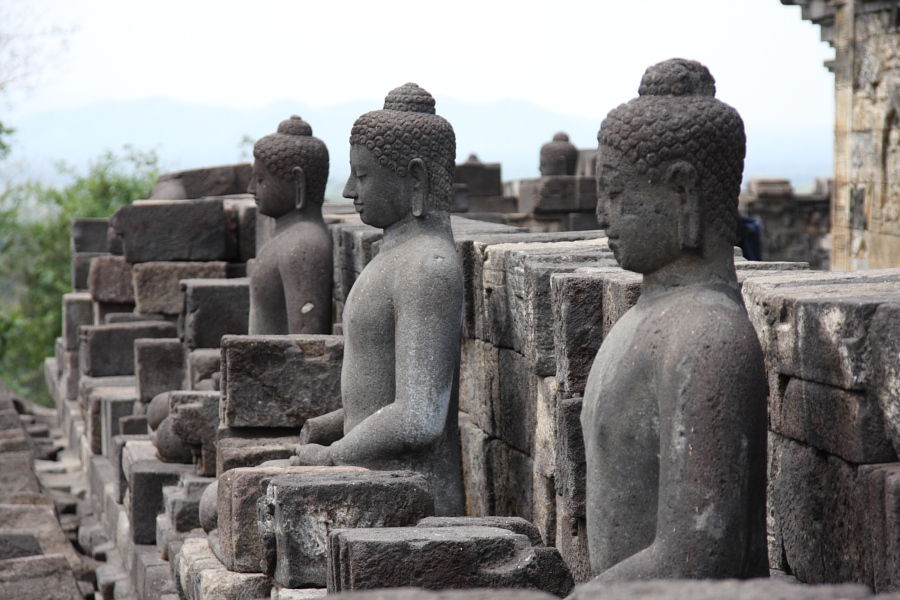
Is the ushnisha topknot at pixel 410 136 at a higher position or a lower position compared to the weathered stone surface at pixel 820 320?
higher

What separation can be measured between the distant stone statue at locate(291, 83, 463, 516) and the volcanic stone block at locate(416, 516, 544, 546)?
68 cm

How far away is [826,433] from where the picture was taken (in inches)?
100

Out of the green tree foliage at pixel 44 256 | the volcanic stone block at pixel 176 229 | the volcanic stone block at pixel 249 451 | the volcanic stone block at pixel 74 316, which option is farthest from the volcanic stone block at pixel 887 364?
the green tree foliage at pixel 44 256

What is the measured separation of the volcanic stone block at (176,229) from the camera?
30.7ft

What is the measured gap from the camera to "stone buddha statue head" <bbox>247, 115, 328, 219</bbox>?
6.10 meters

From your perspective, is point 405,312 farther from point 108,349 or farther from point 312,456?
point 108,349

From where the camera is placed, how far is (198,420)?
594 centimetres

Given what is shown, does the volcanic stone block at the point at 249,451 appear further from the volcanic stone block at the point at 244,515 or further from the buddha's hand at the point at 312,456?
the volcanic stone block at the point at 244,515

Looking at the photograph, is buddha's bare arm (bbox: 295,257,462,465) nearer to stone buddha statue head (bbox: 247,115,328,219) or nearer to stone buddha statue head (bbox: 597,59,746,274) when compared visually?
stone buddha statue head (bbox: 597,59,746,274)

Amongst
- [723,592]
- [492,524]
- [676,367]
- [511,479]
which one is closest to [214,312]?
[511,479]

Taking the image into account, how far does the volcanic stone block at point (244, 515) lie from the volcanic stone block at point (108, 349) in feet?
22.5

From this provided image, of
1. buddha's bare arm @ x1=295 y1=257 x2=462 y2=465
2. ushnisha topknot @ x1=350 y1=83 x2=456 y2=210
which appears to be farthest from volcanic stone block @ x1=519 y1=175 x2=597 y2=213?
buddha's bare arm @ x1=295 y1=257 x2=462 y2=465

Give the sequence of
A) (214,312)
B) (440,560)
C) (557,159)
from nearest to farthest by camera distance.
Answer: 1. (440,560)
2. (214,312)
3. (557,159)

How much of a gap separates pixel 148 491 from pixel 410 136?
133 inches
